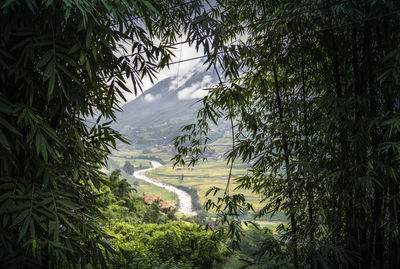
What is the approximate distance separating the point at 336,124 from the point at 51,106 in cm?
139

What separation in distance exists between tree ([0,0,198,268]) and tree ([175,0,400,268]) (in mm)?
442

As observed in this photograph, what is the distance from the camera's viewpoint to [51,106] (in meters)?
1.03

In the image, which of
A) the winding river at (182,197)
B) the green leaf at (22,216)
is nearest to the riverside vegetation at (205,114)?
the green leaf at (22,216)

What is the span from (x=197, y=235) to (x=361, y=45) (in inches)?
135

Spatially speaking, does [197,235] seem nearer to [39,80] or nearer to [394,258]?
[394,258]

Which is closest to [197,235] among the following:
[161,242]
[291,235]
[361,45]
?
[161,242]

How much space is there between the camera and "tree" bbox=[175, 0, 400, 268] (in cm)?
109

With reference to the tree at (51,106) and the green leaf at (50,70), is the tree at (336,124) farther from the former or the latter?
the green leaf at (50,70)

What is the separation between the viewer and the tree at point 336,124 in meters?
1.09

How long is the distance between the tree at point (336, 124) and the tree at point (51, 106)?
44 cm

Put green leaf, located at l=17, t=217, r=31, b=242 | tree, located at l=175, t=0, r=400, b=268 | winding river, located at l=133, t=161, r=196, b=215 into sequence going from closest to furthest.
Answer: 1. green leaf, located at l=17, t=217, r=31, b=242
2. tree, located at l=175, t=0, r=400, b=268
3. winding river, located at l=133, t=161, r=196, b=215

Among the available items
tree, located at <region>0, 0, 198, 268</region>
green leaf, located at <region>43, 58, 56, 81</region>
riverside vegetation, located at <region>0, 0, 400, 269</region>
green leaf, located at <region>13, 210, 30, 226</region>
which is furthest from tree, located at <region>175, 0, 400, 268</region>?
green leaf, located at <region>13, 210, 30, 226</region>

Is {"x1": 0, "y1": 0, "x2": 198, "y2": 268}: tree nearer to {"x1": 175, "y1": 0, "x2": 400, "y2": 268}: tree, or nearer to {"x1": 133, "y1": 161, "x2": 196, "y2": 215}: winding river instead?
{"x1": 175, "y1": 0, "x2": 400, "y2": 268}: tree

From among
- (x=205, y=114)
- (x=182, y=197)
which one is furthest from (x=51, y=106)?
(x=182, y=197)
